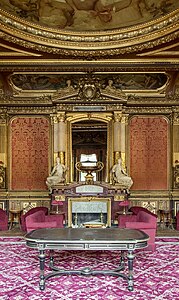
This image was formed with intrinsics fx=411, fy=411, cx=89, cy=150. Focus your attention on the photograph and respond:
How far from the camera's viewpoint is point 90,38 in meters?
9.90

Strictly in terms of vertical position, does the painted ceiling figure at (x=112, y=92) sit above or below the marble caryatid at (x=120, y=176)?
above

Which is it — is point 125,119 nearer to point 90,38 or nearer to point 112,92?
point 112,92

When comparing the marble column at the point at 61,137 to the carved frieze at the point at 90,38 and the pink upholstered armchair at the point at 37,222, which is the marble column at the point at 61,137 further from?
the pink upholstered armchair at the point at 37,222

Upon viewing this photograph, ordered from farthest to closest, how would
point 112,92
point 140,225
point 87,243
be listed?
point 112,92, point 140,225, point 87,243

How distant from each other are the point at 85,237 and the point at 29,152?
7456 mm

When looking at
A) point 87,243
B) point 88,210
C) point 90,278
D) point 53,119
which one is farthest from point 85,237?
point 53,119

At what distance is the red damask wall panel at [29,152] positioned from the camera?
1328 cm

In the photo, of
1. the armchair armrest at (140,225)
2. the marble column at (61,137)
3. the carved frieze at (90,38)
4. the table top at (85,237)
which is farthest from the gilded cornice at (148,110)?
the table top at (85,237)

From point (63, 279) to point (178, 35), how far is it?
595cm

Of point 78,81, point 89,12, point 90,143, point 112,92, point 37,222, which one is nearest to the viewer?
point 37,222

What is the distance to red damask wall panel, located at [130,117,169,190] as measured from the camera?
1331 centimetres

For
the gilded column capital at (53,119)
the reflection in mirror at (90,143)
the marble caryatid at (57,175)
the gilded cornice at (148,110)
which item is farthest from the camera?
the gilded cornice at (148,110)

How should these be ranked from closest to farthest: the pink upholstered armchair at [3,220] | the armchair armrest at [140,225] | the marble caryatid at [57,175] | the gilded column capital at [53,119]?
the armchair armrest at [140,225]
the pink upholstered armchair at [3,220]
the marble caryatid at [57,175]
the gilded column capital at [53,119]

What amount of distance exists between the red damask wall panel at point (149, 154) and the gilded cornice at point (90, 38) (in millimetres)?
3818
